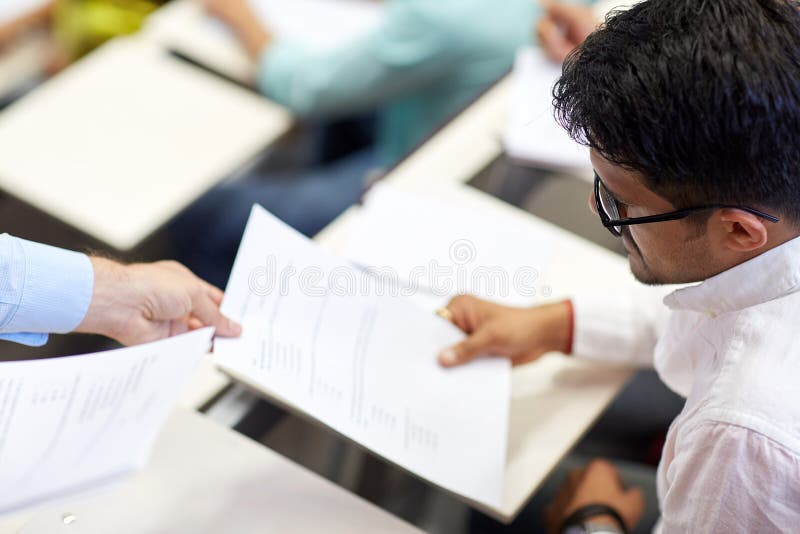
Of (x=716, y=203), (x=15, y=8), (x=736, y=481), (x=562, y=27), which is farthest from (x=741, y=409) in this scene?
(x=15, y=8)

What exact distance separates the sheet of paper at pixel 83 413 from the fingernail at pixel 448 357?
0.33 meters

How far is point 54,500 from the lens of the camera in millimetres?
808

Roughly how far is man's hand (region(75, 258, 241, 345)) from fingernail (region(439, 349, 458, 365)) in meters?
0.26

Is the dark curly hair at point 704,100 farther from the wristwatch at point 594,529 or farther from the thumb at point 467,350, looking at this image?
the wristwatch at point 594,529

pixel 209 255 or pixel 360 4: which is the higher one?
pixel 360 4

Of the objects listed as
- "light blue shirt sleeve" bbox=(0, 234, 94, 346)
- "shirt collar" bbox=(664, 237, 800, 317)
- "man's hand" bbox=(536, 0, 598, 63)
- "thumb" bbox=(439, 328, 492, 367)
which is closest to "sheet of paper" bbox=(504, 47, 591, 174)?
"man's hand" bbox=(536, 0, 598, 63)

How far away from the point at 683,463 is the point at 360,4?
1.37 metres

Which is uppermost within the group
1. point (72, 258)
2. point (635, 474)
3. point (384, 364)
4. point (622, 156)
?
point (622, 156)

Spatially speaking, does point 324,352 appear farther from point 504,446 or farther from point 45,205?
point 45,205

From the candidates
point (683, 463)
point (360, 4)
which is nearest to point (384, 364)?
point (683, 463)

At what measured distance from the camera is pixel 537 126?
1.54 m

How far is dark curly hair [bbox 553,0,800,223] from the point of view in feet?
2.53

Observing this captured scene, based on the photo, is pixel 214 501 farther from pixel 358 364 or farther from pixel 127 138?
pixel 127 138

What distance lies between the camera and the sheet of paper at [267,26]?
184 cm
